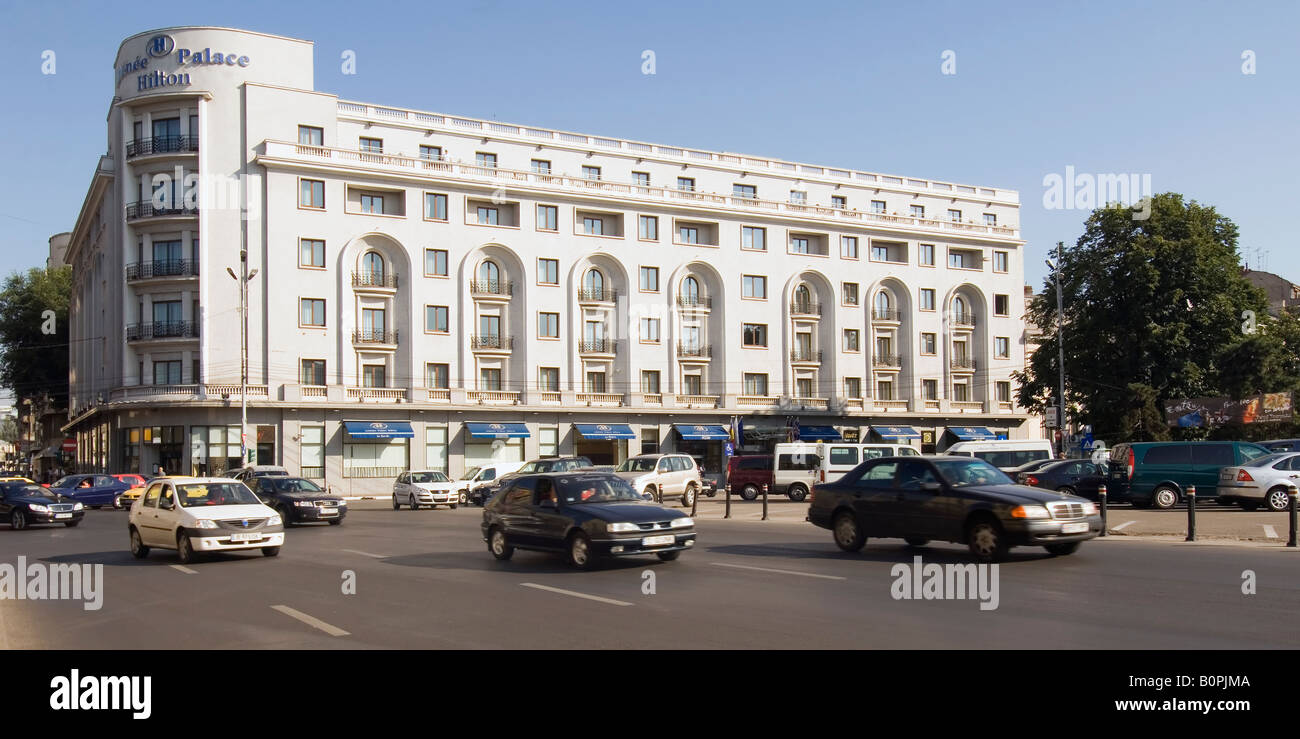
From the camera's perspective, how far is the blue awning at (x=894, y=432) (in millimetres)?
70250

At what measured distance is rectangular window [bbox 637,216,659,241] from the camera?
64.8m

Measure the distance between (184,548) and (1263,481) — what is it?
25412mm

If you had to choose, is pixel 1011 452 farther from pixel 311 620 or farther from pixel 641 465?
pixel 311 620

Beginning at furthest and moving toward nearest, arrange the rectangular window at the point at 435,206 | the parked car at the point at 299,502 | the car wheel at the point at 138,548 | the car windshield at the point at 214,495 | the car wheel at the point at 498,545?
the rectangular window at the point at 435,206, the parked car at the point at 299,502, the car wheel at the point at 138,548, the car windshield at the point at 214,495, the car wheel at the point at 498,545

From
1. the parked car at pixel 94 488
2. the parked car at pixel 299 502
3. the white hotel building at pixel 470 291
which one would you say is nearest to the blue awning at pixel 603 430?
the white hotel building at pixel 470 291

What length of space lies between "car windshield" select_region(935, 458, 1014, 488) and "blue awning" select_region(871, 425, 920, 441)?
54.7 meters

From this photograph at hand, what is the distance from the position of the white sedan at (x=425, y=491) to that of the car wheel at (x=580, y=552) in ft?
85.9

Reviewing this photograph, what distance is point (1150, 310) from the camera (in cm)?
5256

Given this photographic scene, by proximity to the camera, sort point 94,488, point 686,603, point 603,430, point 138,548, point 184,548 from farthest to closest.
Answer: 1. point 603,430
2. point 94,488
3. point 138,548
4. point 184,548
5. point 686,603

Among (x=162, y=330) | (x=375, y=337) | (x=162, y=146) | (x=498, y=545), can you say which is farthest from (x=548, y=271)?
(x=498, y=545)

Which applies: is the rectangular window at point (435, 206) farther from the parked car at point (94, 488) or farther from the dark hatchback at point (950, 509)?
the dark hatchback at point (950, 509)

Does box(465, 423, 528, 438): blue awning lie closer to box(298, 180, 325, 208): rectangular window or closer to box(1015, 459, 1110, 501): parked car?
box(298, 180, 325, 208): rectangular window

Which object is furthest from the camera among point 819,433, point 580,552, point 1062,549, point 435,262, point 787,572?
point 819,433

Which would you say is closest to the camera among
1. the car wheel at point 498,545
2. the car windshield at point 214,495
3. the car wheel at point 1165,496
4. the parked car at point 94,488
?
the car wheel at point 498,545
